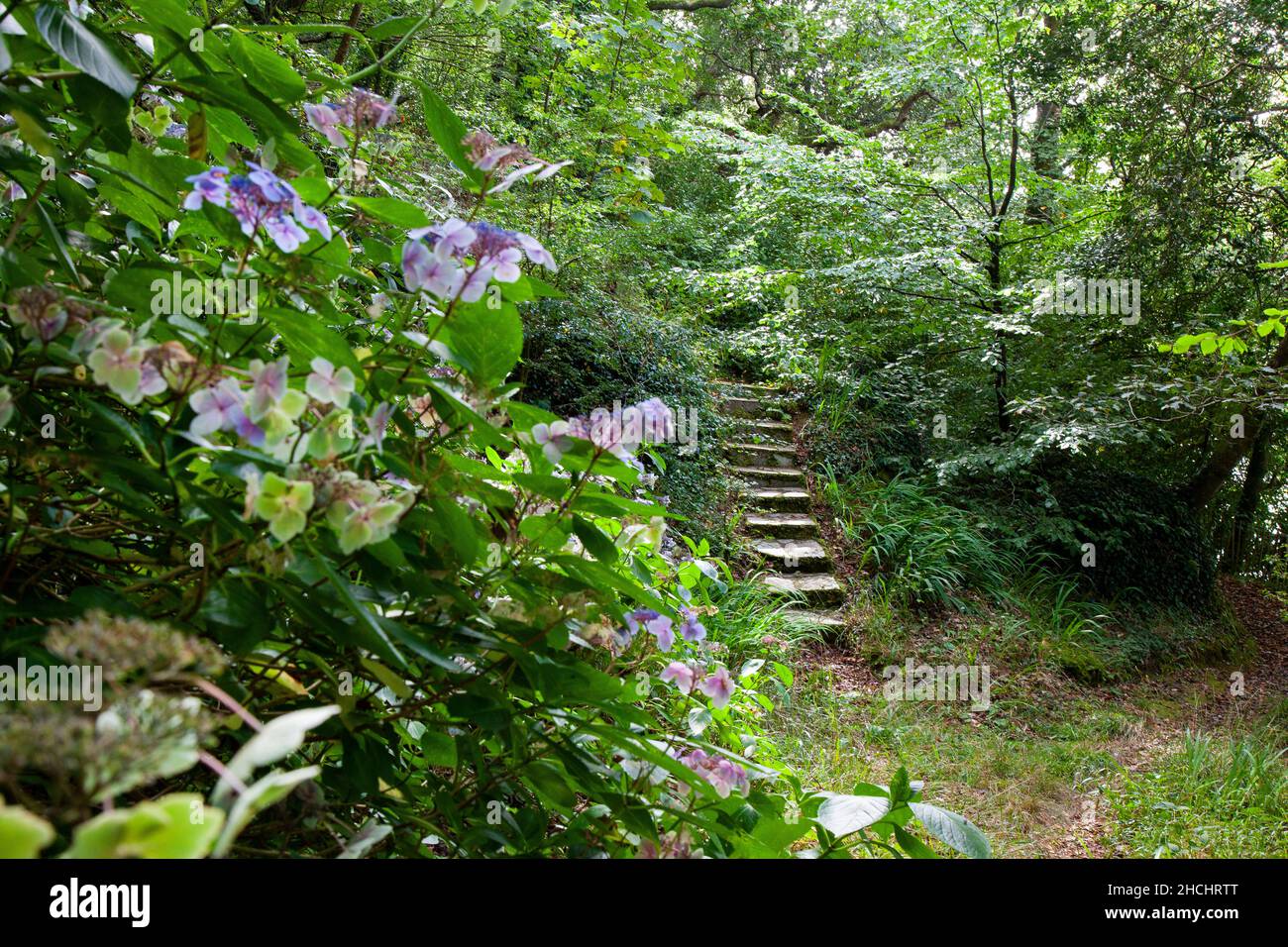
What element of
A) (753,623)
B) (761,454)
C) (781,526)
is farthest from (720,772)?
(761,454)

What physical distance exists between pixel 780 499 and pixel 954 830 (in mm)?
4786

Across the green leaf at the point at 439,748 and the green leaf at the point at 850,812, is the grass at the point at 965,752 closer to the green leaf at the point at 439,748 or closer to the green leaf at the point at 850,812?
the green leaf at the point at 850,812

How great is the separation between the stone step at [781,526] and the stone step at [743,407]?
4.07 feet

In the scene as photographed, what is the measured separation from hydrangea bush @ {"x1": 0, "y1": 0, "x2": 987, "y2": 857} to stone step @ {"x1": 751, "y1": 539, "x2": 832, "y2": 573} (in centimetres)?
405

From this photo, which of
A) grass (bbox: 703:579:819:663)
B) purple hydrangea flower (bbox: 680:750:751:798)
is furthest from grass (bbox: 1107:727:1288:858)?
purple hydrangea flower (bbox: 680:750:751:798)

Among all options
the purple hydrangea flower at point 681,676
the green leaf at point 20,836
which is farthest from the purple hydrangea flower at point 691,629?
the green leaf at point 20,836

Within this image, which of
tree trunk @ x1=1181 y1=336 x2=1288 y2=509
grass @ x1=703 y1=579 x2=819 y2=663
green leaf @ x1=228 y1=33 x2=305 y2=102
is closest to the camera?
green leaf @ x1=228 y1=33 x2=305 y2=102

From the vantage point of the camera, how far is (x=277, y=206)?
2.03ft

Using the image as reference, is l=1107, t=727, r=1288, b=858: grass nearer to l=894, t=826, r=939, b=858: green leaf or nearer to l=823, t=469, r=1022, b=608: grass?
l=823, t=469, r=1022, b=608: grass

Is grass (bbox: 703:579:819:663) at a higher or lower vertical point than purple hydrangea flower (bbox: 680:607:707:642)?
lower

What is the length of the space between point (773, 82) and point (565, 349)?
324 inches

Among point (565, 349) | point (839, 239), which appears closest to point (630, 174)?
point (565, 349)

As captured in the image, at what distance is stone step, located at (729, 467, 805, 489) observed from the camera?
18.7ft

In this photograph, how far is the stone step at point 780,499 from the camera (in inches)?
216
